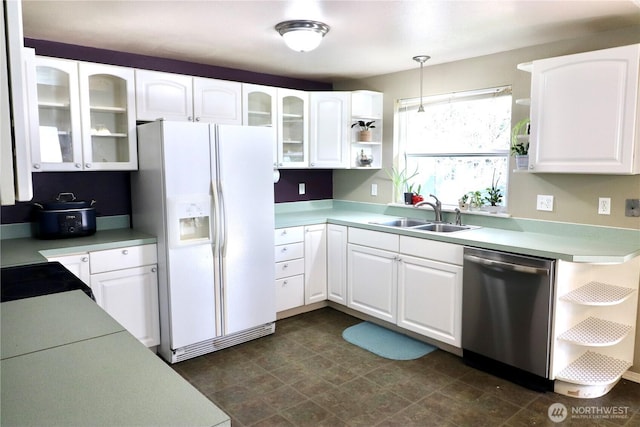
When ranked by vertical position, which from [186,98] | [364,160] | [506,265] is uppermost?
[186,98]

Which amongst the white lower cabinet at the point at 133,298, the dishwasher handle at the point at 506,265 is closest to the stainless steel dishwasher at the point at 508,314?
the dishwasher handle at the point at 506,265

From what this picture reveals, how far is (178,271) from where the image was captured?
312 cm

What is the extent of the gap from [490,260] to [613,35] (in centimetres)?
161

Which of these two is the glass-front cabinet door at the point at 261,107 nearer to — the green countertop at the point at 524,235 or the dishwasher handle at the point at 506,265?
the green countertop at the point at 524,235

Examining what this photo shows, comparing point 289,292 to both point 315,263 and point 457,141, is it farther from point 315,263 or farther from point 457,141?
point 457,141

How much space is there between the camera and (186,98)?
3.53 m

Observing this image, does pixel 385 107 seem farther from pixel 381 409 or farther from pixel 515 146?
pixel 381 409

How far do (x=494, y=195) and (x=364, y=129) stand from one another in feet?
4.57

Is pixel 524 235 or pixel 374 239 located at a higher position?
pixel 524 235

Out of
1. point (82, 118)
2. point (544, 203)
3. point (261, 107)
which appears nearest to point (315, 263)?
point (261, 107)

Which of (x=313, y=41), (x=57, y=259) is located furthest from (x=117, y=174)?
(x=313, y=41)

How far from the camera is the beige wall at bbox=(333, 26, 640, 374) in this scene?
2.87m

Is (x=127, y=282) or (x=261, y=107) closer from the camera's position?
(x=127, y=282)

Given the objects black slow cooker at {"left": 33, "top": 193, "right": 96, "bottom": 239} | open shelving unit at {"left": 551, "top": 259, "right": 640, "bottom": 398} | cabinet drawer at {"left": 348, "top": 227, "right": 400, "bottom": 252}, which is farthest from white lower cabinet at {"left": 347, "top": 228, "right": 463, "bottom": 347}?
black slow cooker at {"left": 33, "top": 193, "right": 96, "bottom": 239}
